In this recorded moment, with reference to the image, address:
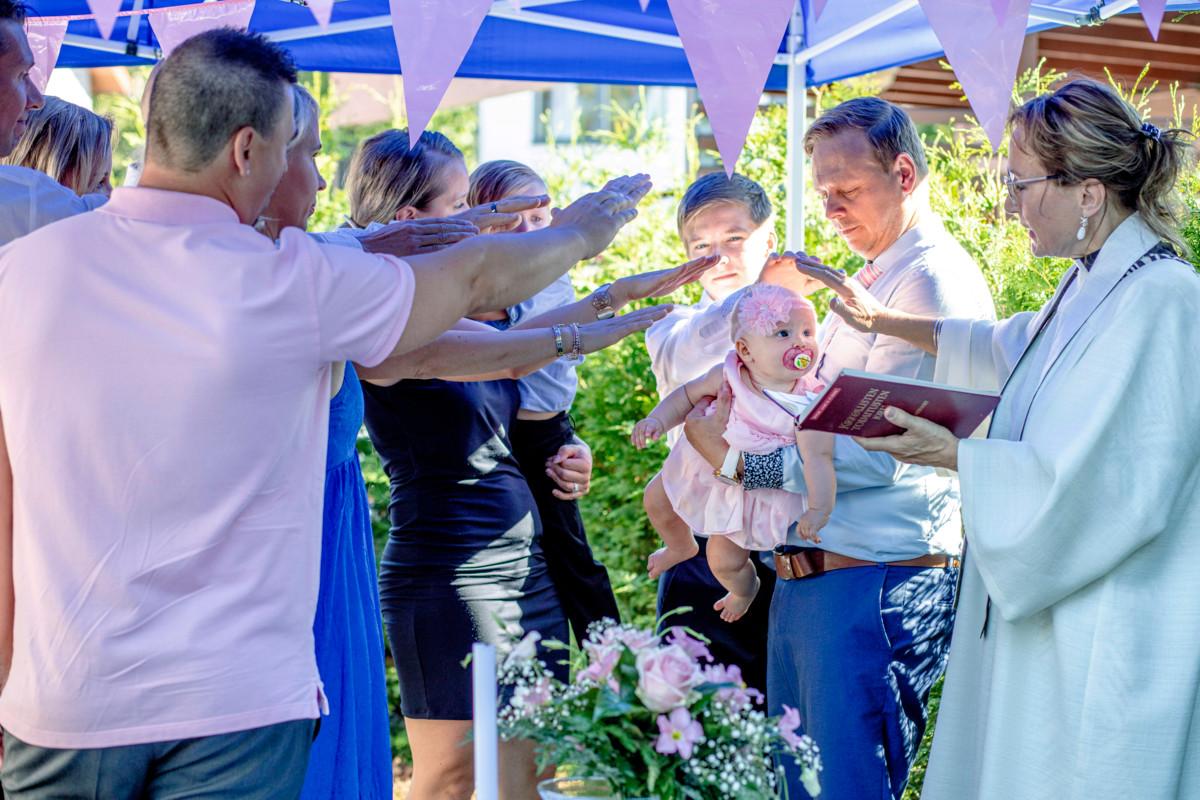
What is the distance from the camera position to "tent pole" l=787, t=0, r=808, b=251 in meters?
4.72

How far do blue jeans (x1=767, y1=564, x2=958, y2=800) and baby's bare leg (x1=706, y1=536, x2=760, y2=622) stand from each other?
23cm

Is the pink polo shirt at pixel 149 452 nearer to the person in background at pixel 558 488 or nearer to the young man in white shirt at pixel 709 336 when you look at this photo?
the person in background at pixel 558 488

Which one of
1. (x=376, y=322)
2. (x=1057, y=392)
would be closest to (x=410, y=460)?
(x=376, y=322)

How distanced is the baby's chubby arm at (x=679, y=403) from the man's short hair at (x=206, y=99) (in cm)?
151

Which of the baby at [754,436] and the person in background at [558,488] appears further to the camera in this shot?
the person in background at [558,488]

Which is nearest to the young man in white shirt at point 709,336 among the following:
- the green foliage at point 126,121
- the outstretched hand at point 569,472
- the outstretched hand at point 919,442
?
the outstretched hand at point 569,472

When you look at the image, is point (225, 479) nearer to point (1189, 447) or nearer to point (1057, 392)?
point (1057, 392)

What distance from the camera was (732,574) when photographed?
134 inches

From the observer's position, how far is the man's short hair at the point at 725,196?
3602 millimetres

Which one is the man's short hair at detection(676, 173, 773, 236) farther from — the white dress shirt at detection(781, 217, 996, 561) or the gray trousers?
the gray trousers

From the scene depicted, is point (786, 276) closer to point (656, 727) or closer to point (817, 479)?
point (817, 479)

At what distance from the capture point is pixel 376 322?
1.95m

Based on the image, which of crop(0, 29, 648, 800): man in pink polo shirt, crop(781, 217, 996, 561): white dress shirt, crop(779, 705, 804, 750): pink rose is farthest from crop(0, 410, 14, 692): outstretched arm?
crop(781, 217, 996, 561): white dress shirt

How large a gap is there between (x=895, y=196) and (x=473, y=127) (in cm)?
1836
